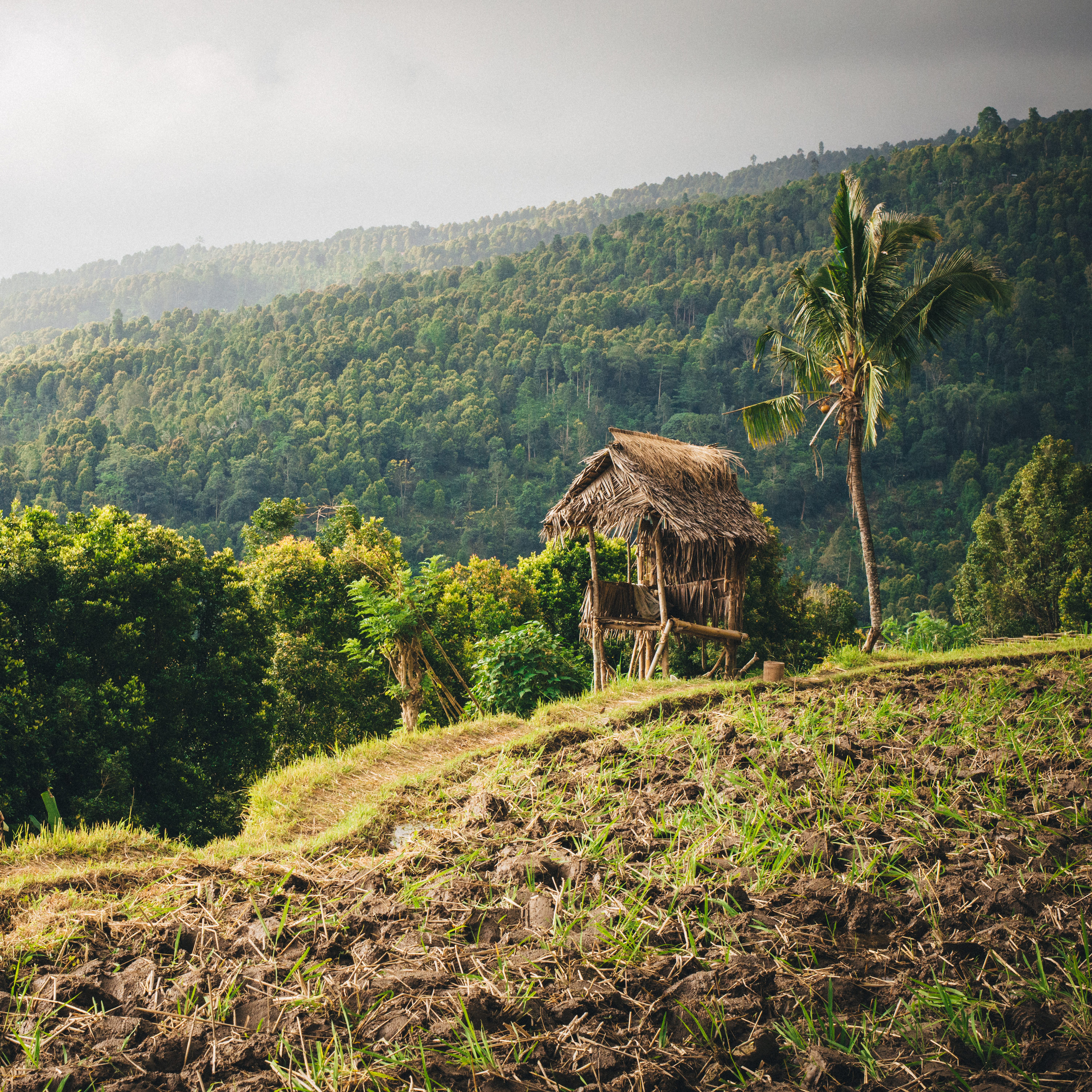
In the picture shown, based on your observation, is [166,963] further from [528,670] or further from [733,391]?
[733,391]

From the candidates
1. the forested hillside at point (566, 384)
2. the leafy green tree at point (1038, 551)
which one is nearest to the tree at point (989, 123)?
the forested hillside at point (566, 384)

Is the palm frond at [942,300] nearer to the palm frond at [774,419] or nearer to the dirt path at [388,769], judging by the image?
the palm frond at [774,419]

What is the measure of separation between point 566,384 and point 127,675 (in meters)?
88.5

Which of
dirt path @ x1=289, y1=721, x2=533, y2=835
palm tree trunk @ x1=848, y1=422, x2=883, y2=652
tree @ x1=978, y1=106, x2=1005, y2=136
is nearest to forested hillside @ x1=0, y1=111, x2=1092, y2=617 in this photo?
tree @ x1=978, y1=106, x2=1005, y2=136

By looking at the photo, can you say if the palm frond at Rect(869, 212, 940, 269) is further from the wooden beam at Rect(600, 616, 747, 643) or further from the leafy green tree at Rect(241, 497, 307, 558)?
the leafy green tree at Rect(241, 497, 307, 558)

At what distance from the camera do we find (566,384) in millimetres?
97688

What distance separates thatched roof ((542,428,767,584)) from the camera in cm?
1021

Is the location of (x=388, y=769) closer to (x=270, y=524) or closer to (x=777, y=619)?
(x=777, y=619)

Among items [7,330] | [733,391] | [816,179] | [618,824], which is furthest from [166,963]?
[7,330]

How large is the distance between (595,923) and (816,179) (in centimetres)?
13798

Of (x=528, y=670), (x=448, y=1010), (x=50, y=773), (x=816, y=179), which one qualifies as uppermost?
(x=816, y=179)

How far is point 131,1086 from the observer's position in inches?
89.6

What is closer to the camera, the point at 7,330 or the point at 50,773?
the point at 50,773

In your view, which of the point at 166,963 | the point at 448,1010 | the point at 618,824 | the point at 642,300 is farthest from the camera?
the point at 642,300
